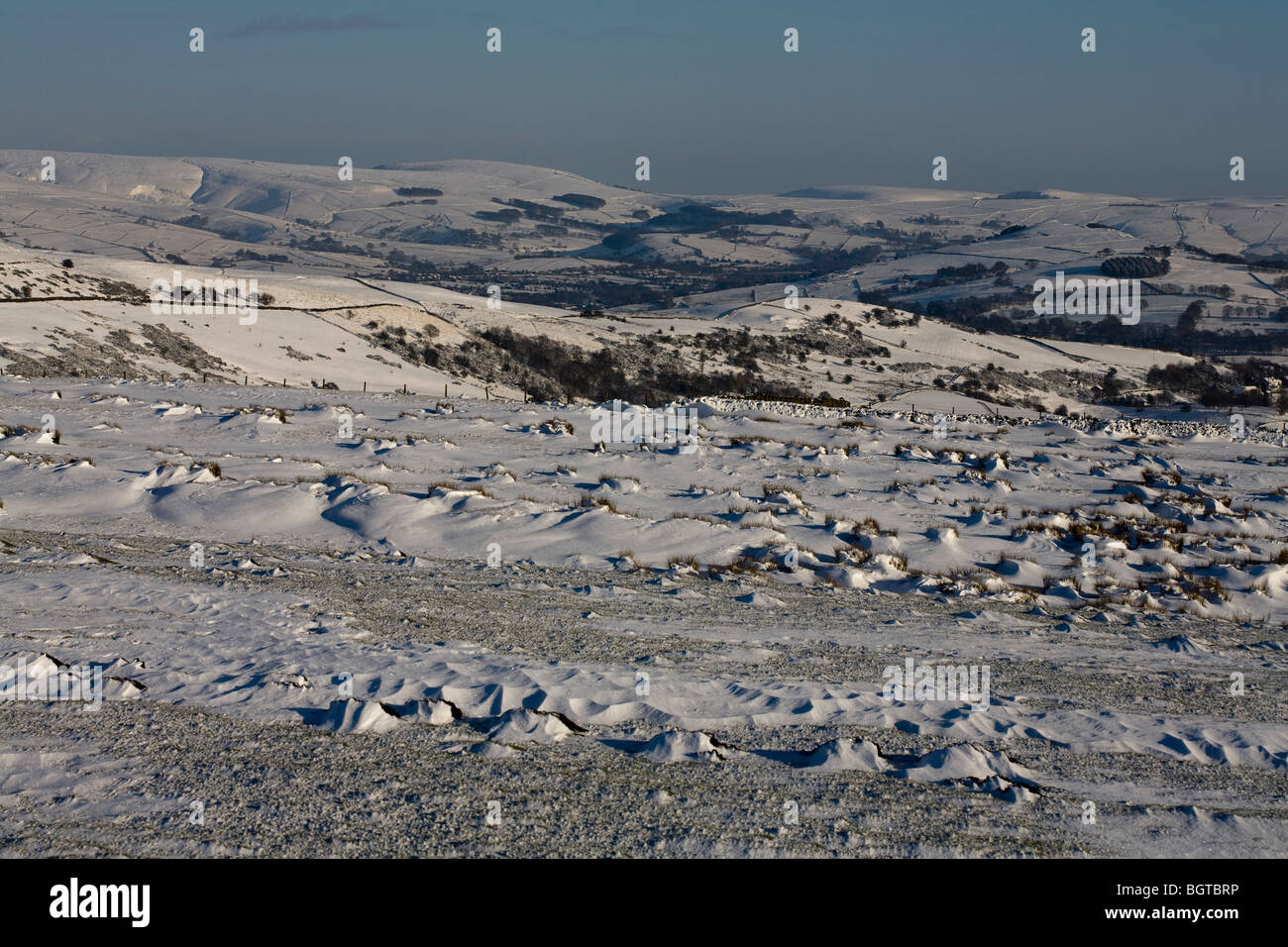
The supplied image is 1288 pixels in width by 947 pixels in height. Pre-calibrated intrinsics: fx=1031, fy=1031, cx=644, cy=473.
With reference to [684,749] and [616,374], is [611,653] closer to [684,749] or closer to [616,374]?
[684,749]

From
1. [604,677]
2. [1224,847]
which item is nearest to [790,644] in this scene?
[604,677]

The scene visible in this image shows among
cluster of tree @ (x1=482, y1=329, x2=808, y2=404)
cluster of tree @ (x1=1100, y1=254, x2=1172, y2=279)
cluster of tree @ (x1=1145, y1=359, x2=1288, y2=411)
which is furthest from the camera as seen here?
cluster of tree @ (x1=1100, y1=254, x2=1172, y2=279)

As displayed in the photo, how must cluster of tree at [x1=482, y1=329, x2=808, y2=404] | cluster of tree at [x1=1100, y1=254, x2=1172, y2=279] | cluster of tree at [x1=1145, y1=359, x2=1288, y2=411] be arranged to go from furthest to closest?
cluster of tree at [x1=1100, y1=254, x2=1172, y2=279]
cluster of tree at [x1=1145, y1=359, x2=1288, y2=411]
cluster of tree at [x1=482, y1=329, x2=808, y2=404]

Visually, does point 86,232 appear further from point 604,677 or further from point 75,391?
point 604,677

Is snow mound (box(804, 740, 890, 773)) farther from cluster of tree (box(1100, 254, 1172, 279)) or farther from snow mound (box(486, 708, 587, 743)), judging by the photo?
cluster of tree (box(1100, 254, 1172, 279))

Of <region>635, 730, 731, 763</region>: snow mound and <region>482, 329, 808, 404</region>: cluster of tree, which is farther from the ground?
<region>482, 329, 808, 404</region>: cluster of tree

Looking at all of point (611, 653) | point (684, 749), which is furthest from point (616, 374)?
point (684, 749)

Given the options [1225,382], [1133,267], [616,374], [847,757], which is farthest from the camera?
[1133,267]

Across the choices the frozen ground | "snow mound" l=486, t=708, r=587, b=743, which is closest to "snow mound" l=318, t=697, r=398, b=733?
the frozen ground

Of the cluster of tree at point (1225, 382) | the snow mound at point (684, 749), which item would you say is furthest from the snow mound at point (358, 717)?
the cluster of tree at point (1225, 382)
